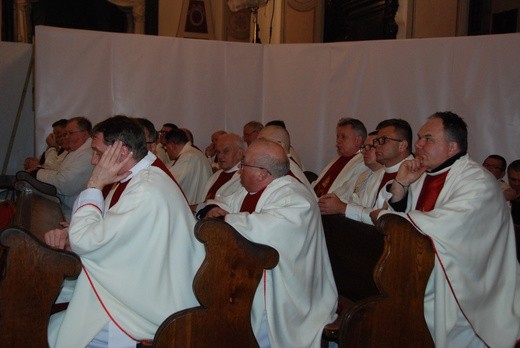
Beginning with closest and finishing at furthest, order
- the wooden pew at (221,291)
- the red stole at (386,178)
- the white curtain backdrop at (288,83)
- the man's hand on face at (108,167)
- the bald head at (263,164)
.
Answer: the wooden pew at (221,291) < the man's hand on face at (108,167) < the bald head at (263,164) < the red stole at (386,178) < the white curtain backdrop at (288,83)

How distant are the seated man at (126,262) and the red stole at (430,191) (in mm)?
1579

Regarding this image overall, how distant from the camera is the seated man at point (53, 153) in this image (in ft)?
25.2

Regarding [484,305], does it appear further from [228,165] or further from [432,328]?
[228,165]

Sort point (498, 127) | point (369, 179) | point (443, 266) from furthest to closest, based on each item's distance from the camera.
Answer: point (498, 127) → point (369, 179) → point (443, 266)

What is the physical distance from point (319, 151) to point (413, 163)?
4.70m

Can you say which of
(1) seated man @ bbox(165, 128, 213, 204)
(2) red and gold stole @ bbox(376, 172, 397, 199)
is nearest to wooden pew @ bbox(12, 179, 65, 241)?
(1) seated man @ bbox(165, 128, 213, 204)

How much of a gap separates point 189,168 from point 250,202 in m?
3.21

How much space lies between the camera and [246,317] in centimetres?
311

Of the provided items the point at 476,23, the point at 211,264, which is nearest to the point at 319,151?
the point at 476,23

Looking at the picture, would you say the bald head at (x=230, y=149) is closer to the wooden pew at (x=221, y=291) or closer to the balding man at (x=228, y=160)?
the balding man at (x=228, y=160)

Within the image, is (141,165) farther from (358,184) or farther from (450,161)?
(358,184)

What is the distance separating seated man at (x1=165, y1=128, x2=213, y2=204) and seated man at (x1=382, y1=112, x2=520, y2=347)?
3.85 meters

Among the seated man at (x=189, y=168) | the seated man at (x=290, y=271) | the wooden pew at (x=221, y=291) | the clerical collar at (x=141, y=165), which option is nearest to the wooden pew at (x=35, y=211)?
the clerical collar at (x=141, y=165)

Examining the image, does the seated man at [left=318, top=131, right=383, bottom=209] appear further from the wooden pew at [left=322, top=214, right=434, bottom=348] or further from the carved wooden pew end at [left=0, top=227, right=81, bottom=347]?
the carved wooden pew end at [left=0, top=227, right=81, bottom=347]
